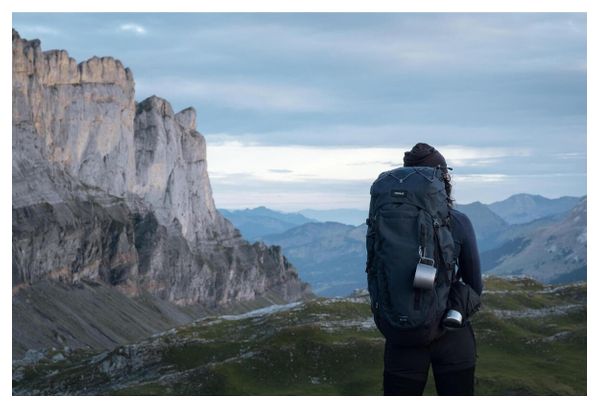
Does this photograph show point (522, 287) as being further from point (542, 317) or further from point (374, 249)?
point (374, 249)

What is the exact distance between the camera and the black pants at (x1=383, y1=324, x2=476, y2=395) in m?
14.5

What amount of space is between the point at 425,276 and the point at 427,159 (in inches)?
91.9

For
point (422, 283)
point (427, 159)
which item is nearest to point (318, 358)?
point (427, 159)

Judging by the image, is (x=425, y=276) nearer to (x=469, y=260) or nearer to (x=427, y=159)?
(x=469, y=260)

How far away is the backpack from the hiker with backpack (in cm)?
2

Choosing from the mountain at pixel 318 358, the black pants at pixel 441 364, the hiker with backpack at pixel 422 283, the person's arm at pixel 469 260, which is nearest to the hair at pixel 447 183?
the hiker with backpack at pixel 422 283

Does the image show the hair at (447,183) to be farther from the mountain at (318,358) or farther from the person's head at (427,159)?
the mountain at (318,358)

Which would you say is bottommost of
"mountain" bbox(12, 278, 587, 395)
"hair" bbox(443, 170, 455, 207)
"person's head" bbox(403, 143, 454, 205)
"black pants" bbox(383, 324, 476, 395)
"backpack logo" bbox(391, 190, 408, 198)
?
"mountain" bbox(12, 278, 587, 395)

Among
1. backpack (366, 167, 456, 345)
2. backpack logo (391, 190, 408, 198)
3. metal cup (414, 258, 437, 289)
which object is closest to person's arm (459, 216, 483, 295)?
backpack (366, 167, 456, 345)

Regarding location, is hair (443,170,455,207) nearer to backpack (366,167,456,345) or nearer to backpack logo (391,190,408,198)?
backpack (366,167,456,345)

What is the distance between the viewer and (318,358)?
68.2 meters

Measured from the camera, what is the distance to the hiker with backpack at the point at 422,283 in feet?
47.3
